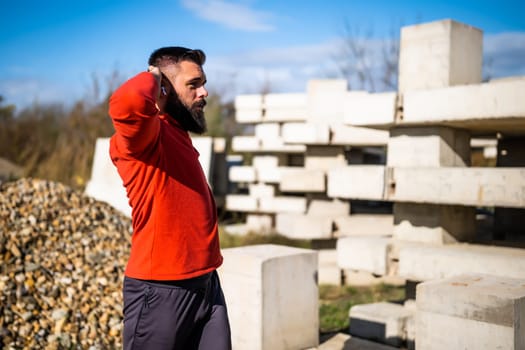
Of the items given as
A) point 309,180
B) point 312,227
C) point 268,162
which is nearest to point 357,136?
point 309,180

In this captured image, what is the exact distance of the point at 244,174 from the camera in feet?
38.7

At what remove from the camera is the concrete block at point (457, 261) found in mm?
4551

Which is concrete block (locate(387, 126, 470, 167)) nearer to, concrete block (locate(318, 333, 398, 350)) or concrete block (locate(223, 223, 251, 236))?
concrete block (locate(318, 333, 398, 350))

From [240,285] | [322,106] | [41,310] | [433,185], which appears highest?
[322,106]

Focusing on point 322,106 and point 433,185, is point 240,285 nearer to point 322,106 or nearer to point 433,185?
point 433,185

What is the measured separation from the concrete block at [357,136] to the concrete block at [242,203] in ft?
11.3

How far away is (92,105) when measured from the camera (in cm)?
1673

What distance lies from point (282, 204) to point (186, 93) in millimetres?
8176

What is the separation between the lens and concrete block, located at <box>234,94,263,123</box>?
11.3m

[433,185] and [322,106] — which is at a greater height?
[322,106]

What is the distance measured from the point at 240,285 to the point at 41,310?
2.19 m

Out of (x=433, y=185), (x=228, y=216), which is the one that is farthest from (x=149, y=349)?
(x=228, y=216)

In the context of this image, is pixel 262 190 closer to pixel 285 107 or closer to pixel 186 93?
pixel 285 107

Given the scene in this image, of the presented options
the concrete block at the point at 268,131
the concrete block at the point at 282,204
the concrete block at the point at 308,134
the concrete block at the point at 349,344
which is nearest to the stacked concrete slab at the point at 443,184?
the concrete block at the point at 349,344
